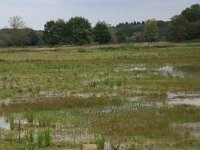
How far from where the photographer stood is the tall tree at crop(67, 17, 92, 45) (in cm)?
11271

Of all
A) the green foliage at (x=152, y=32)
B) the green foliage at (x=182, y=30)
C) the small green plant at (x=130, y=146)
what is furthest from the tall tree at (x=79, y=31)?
the small green plant at (x=130, y=146)

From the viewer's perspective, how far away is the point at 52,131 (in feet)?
56.0

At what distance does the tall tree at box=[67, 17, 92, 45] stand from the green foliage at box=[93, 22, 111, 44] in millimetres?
3526

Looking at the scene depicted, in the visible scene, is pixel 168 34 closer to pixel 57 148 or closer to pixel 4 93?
pixel 4 93

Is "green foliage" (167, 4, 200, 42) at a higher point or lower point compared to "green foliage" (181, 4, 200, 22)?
lower

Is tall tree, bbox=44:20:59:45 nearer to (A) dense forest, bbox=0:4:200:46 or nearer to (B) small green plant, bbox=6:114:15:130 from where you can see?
(A) dense forest, bbox=0:4:200:46

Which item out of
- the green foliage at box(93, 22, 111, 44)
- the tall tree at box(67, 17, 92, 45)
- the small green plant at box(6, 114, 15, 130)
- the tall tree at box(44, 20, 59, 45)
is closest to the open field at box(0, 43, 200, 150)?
the small green plant at box(6, 114, 15, 130)

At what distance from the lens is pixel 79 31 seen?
11181 cm

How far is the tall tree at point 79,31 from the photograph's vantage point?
11271cm

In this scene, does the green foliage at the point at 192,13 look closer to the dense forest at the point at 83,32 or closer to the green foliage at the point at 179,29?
the dense forest at the point at 83,32

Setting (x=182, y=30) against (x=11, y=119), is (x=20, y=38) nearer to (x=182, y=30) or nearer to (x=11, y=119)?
(x=182, y=30)

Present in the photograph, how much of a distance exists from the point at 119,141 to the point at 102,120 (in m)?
4.35

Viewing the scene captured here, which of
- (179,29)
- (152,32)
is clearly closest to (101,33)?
(152,32)

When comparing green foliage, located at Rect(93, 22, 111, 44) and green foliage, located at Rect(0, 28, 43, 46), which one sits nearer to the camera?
green foliage, located at Rect(93, 22, 111, 44)
